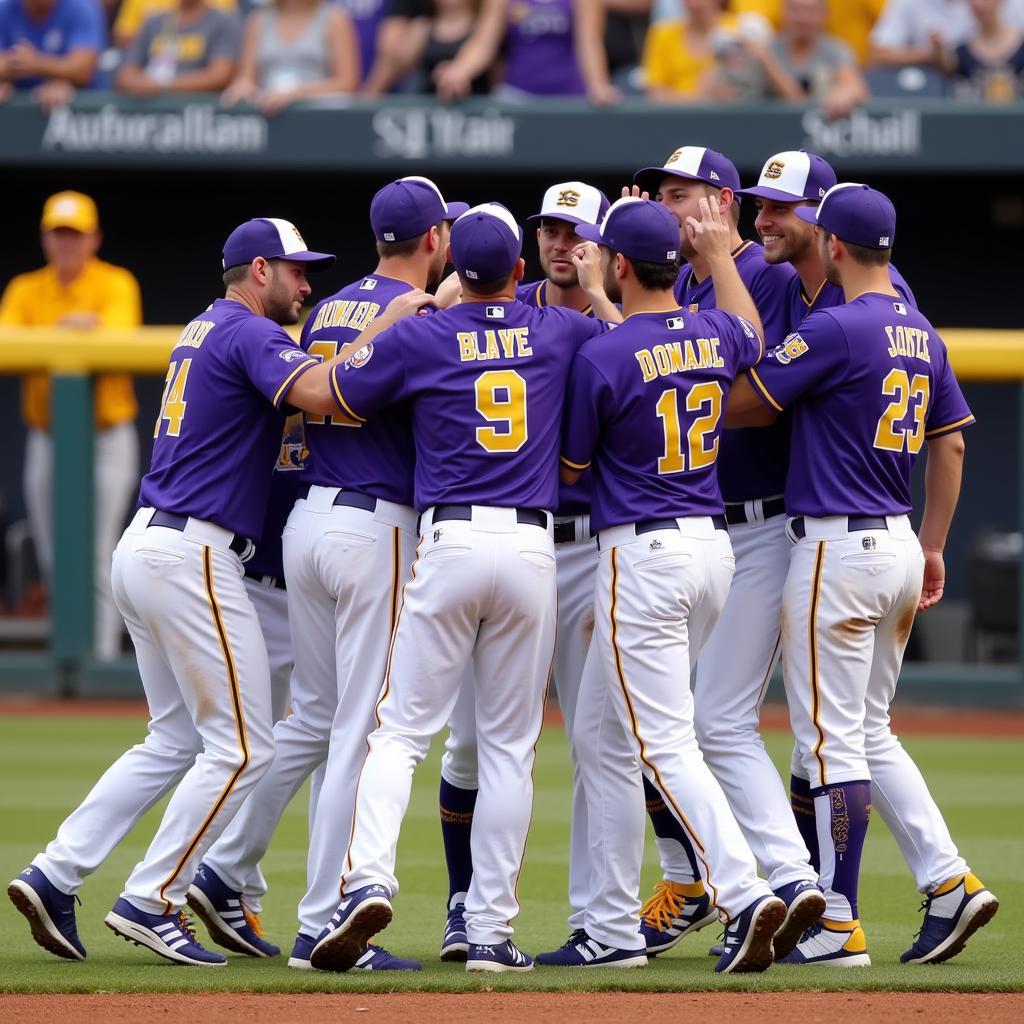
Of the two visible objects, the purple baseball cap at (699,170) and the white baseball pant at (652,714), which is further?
the purple baseball cap at (699,170)

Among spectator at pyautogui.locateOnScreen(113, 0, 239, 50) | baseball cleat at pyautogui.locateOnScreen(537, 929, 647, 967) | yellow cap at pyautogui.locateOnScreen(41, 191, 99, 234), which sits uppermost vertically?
spectator at pyautogui.locateOnScreen(113, 0, 239, 50)

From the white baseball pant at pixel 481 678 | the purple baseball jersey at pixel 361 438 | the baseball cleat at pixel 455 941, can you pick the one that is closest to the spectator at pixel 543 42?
the purple baseball jersey at pixel 361 438

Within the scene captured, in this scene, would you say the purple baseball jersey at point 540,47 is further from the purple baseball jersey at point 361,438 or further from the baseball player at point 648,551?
the baseball player at point 648,551

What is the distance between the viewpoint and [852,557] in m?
4.55

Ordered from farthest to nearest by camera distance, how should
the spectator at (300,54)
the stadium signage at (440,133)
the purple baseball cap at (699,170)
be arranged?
1. the spectator at (300,54)
2. the stadium signage at (440,133)
3. the purple baseball cap at (699,170)

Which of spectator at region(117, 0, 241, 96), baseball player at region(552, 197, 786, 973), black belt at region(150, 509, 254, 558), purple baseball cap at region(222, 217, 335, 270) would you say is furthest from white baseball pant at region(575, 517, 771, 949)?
spectator at region(117, 0, 241, 96)

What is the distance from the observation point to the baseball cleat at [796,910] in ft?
13.9

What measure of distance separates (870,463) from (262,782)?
176 centimetres

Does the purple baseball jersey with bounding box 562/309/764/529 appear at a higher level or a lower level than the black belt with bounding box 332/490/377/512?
higher

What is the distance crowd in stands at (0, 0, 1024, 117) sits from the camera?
10.6 metres

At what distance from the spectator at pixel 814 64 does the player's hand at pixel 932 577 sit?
5.90 meters

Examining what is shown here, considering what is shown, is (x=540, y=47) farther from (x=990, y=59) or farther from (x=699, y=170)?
(x=699, y=170)

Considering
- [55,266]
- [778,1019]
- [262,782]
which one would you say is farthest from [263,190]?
[778,1019]

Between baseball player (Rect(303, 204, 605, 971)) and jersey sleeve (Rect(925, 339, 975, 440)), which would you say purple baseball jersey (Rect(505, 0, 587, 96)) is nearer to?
jersey sleeve (Rect(925, 339, 975, 440))
